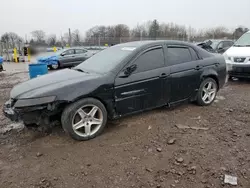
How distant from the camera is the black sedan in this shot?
10.1ft

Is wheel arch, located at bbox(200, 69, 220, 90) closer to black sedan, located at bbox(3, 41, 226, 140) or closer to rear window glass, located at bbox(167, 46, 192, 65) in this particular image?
black sedan, located at bbox(3, 41, 226, 140)

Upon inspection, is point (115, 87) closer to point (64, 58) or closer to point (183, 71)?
point (183, 71)

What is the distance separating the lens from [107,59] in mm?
4016

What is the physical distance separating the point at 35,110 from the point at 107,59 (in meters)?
1.66

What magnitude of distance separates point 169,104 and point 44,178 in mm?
2637

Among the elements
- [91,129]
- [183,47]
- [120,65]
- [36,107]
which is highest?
[183,47]

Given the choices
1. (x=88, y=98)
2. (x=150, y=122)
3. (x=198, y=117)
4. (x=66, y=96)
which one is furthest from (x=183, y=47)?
(x=66, y=96)

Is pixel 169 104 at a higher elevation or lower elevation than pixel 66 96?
lower

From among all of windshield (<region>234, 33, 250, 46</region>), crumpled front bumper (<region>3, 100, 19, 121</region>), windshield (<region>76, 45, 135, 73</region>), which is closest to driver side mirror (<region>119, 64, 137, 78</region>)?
windshield (<region>76, 45, 135, 73</region>)

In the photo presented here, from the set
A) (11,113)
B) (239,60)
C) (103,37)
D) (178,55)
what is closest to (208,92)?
(178,55)

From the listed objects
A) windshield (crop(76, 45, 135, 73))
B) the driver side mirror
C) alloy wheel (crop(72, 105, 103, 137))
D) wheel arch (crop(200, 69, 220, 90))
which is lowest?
alloy wheel (crop(72, 105, 103, 137))

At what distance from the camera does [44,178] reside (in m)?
2.50

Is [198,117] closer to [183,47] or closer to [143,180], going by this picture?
[183,47]

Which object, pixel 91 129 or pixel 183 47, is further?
pixel 183 47
